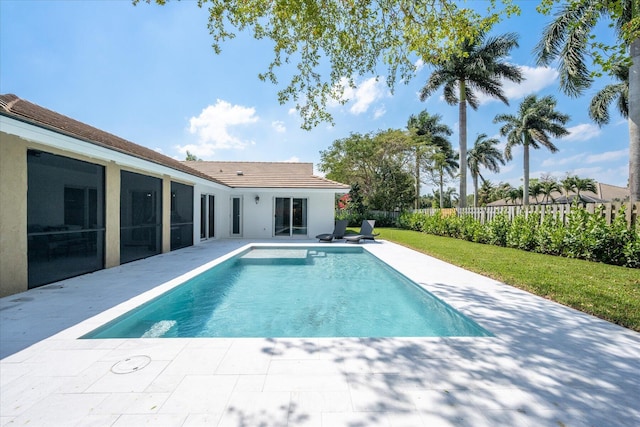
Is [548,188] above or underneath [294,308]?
above

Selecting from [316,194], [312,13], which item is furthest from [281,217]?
[312,13]

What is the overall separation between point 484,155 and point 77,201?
51.4 meters

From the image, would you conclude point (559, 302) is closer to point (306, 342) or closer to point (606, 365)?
point (606, 365)

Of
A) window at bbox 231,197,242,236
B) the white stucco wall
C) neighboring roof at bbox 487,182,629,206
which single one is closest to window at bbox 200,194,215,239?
window at bbox 231,197,242,236

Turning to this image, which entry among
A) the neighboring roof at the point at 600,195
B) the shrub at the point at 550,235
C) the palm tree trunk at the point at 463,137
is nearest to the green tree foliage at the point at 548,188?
the neighboring roof at the point at 600,195

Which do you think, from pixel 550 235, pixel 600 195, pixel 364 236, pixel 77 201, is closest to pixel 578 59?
pixel 550 235

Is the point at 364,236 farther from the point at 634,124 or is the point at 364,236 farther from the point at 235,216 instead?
the point at 634,124

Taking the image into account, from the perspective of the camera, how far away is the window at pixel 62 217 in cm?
609

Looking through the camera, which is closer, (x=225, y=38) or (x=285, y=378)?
(x=285, y=378)

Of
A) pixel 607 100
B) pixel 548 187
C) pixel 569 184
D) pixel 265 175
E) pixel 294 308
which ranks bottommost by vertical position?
pixel 294 308

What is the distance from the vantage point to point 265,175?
19.3 m

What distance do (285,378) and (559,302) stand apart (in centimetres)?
559

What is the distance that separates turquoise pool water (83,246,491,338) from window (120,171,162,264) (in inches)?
120

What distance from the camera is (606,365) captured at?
320 cm
